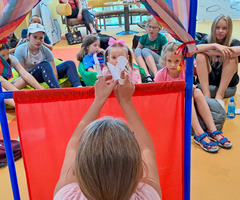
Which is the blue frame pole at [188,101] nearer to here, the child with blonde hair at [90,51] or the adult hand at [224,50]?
the adult hand at [224,50]

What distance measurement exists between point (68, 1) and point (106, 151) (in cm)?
604

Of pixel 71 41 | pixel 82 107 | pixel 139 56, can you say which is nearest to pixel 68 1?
pixel 71 41

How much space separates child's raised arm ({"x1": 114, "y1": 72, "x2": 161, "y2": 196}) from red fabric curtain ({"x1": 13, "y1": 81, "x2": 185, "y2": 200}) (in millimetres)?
114

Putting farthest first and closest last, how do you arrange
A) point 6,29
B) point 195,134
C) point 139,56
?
point 139,56 < point 195,134 < point 6,29

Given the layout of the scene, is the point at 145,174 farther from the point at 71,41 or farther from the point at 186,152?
the point at 71,41

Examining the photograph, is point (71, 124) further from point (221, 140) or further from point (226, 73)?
point (226, 73)

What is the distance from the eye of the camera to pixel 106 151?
72 centimetres

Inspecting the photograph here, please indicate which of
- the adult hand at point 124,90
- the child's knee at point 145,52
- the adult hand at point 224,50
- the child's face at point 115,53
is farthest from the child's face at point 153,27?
the adult hand at point 124,90

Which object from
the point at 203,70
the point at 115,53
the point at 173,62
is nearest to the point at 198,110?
the point at 173,62

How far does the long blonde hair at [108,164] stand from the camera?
2.37 ft

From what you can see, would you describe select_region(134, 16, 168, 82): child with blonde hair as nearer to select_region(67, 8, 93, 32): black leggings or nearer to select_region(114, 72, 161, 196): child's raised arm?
select_region(114, 72, 161, 196): child's raised arm

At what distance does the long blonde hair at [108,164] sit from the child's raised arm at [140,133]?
19 centimetres

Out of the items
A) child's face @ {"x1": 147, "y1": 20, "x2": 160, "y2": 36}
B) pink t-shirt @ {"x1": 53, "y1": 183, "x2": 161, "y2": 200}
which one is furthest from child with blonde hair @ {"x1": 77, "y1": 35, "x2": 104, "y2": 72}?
pink t-shirt @ {"x1": 53, "y1": 183, "x2": 161, "y2": 200}

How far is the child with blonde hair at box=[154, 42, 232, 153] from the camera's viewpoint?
2.16m
